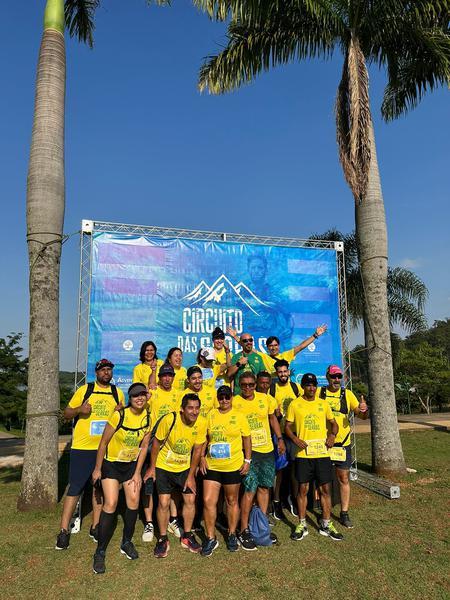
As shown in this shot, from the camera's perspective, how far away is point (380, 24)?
927cm

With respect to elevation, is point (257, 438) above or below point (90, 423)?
below

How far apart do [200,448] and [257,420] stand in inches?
32.3

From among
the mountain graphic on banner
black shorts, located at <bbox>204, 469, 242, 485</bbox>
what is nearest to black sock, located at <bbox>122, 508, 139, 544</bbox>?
black shorts, located at <bbox>204, 469, 242, 485</bbox>

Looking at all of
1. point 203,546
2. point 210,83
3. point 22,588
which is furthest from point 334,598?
point 210,83

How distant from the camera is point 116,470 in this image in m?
4.71

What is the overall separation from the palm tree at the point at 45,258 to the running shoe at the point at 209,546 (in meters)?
2.93

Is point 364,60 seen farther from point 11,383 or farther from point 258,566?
point 11,383

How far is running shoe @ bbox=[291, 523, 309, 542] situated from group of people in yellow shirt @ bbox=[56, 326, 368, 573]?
14 mm

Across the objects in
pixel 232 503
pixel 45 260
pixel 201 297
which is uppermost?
pixel 45 260

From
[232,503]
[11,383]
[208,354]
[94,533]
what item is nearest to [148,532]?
[94,533]

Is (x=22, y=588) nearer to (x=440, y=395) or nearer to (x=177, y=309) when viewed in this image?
(x=177, y=309)

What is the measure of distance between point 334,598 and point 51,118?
313 inches

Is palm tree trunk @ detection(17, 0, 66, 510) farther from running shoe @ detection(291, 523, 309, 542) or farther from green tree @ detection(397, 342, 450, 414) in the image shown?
green tree @ detection(397, 342, 450, 414)

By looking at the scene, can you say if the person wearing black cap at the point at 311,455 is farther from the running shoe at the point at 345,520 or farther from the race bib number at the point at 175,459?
the race bib number at the point at 175,459
